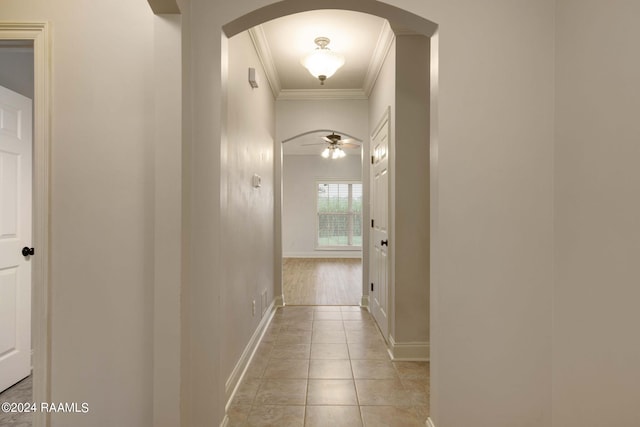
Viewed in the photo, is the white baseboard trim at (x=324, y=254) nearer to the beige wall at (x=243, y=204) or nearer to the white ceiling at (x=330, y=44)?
the beige wall at (x=243, y=204)

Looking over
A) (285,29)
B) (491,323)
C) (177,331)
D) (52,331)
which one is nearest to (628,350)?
(491,323)

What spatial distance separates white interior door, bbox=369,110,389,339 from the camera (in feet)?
10.8

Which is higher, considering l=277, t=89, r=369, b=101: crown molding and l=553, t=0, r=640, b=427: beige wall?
l=277, t=89, r=369, b=101: crown molding

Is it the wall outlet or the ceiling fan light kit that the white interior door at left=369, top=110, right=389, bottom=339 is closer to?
the wall outlet

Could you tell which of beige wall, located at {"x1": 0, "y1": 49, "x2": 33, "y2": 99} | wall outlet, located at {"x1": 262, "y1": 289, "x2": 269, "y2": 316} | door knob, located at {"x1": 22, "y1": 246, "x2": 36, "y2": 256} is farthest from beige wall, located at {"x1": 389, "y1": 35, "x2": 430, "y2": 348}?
beige wall, located at {"x1": 0, "y1": 49, "x2": 33, "y2": 99}

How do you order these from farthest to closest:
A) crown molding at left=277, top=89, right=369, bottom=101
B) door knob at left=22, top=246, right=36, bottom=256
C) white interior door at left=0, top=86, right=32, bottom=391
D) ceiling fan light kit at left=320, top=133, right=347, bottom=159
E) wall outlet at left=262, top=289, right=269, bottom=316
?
ceiling fan light kit at left=320, top=133, right=347, bottom=159 < crown molding at left=277, top=89, right=369, bottom=101 < wall outlet at left=262, top=289, right=269, bottom=316 < door knob at left=22, top=246, right=36, bottom=256 < white interior door at left=0, top=86, right=32, bottom=391

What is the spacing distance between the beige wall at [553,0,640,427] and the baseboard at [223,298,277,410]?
173 cm

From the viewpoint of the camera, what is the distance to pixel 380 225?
3.73 meters

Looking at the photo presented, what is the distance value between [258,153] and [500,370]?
264 cm

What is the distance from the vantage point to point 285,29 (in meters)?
3.05

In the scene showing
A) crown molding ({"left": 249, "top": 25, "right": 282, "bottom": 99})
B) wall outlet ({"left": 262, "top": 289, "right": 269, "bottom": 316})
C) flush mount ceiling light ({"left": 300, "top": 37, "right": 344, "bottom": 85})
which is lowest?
wall outlet ({"left": 262, "top": 289, "right": 269, "bottom": 316})

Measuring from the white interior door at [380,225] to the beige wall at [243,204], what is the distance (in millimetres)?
1215

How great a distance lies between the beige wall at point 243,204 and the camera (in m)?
2.18

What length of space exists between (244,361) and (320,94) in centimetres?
332
